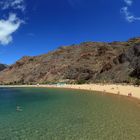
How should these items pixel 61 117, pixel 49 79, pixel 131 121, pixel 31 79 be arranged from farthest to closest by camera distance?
pixel 31 79 < pixel 49 79 < pixel 61 117 < pixel 131 121

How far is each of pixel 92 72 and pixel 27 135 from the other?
14124 cm

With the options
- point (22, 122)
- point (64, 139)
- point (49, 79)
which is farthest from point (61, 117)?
point (49, 79)

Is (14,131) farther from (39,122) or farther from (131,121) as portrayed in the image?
(131,121)

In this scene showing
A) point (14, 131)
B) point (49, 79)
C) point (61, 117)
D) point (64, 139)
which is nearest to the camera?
point (64, 139)

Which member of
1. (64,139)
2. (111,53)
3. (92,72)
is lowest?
(64,139)

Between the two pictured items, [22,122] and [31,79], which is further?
[31,79]

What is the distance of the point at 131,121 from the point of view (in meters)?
24.3

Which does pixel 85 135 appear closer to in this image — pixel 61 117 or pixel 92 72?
pixel 61 117

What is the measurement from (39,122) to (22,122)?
160 centimetres

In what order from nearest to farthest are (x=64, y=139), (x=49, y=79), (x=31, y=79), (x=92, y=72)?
(x=64, y=139), (x=92, y=72), (x=49, y=79), (x=31, y=79)

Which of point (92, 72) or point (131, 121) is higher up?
point (92, 72)

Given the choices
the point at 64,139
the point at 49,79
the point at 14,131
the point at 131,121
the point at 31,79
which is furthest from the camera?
the point at 31,79

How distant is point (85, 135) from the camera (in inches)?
774

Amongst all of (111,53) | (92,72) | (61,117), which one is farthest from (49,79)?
(61,117)
